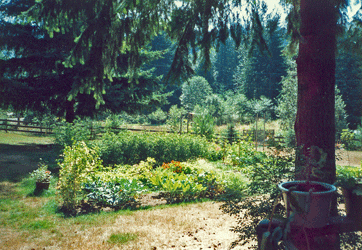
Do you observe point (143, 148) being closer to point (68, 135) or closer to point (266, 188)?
point (68, 135)

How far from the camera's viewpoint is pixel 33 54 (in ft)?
36.8

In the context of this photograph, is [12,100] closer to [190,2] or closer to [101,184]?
[101,184]

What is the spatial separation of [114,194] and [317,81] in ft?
12.8

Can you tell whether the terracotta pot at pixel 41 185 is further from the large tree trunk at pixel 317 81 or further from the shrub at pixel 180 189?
the large tree trunk at pixel 317 81

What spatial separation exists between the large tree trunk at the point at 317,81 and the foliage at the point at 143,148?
6.04 metres

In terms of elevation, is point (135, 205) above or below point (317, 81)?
below

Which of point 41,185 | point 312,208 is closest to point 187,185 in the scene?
point 41,185

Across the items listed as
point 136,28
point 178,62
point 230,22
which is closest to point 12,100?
point 136,28

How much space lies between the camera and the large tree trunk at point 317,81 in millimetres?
3008

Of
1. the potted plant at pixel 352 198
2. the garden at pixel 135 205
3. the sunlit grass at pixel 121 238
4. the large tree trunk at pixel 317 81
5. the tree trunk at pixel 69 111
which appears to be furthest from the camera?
the tree trunk at pixel 69 111

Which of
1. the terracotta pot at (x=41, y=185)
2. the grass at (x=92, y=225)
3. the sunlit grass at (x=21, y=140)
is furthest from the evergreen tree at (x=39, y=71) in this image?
the grass at (x=92, y=225)

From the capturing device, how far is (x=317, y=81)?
3076mm

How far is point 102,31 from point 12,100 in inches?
351

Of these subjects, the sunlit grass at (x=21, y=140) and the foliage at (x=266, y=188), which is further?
the sunlit grass at (x=21, y=140)
